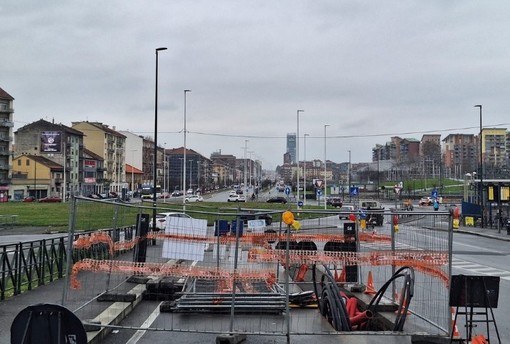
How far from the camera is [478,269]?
19250 mm

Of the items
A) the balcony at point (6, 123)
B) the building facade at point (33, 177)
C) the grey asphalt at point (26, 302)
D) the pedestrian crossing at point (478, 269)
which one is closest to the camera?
the grey asphalt at point (26, 302)

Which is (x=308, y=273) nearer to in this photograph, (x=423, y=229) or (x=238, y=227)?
(x=423, y=229)

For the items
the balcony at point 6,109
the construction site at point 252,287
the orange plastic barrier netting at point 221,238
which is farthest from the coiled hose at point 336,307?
the balcony at point 6,109

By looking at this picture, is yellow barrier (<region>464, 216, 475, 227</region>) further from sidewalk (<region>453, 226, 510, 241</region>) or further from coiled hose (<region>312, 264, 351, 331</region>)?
coiled hose (<region>312, 264, 351, 331</region>)

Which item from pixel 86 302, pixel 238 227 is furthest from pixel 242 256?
pixel 86 302

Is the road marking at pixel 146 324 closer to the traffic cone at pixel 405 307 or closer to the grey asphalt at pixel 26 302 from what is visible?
the grey asphalt at pixel 26 302

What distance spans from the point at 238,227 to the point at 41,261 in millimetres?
7044

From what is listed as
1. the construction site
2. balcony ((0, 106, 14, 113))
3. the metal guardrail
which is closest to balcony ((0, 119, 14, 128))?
balcony ((0, 106, 14, 113))

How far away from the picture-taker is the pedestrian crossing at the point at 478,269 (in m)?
17.8

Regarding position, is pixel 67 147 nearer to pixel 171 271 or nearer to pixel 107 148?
pixel 107 148

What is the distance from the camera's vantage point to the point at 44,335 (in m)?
5.85

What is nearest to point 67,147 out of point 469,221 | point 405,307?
point 469,221

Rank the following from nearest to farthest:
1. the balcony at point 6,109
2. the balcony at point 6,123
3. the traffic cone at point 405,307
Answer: the traffic cone at point 405,307 → the balcony at point 6,123 → the balcony at point 6,109

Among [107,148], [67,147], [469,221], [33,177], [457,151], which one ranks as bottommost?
[469,221]
